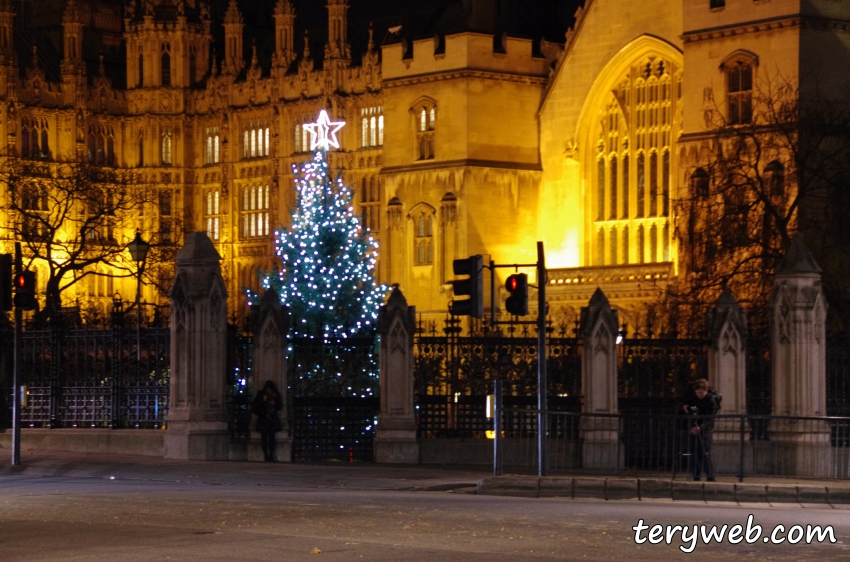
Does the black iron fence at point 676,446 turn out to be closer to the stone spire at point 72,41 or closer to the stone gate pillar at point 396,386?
the stone gate pillar at point 396,386

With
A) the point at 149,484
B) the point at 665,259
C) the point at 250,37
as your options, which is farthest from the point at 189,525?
the point at 250,37

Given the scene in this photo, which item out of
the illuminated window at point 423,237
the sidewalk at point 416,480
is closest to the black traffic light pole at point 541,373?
the sidewalk at point 416,480

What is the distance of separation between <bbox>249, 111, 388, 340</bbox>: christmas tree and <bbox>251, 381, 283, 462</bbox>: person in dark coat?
13.8m

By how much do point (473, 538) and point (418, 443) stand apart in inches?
470

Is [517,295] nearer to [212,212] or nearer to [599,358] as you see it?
[599,358]

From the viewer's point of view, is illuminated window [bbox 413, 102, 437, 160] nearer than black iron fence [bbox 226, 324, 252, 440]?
No

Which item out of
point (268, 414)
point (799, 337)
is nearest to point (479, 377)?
point (268, 414)

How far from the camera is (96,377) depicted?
3081 cm

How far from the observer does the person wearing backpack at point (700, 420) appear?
80.1 feet

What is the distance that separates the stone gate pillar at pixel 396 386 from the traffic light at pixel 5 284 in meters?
5.04

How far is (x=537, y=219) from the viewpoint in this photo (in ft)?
196

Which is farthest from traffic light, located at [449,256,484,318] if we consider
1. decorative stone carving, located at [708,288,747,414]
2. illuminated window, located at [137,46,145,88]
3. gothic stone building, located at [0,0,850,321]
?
illuminated window, located at [137,46,145,88]

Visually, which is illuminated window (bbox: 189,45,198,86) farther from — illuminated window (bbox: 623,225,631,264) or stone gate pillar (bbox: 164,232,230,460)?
stone gate pillar (bbox: 164,232,230,460)

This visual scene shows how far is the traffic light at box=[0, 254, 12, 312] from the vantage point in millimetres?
26781
